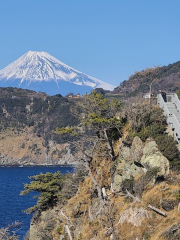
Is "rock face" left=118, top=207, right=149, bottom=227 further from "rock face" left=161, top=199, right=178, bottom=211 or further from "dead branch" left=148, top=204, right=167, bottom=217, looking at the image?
"rock face" left=161, top=199, right=178, bottom=211

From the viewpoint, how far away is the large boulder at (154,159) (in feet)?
81.2

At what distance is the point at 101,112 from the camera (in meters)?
31.8

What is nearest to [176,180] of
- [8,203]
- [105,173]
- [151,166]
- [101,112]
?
[151,166]

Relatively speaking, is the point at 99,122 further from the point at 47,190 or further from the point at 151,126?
the point at 47,190

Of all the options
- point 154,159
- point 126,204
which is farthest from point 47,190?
point 154,159

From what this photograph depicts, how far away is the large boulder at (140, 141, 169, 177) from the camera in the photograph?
24.7 m

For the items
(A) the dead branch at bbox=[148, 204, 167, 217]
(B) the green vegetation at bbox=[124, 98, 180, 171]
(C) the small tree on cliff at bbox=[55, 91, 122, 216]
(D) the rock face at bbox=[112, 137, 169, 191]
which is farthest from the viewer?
(C) the small tree on cliff at bbox=[55, 91, 122, 216]

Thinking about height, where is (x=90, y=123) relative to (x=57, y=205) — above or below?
above

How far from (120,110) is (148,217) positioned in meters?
12.7

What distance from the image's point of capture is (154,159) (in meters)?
25.2

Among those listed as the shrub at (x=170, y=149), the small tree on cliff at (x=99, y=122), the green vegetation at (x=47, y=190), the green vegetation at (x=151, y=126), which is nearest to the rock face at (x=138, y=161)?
the shrub at (x=170, y=149)

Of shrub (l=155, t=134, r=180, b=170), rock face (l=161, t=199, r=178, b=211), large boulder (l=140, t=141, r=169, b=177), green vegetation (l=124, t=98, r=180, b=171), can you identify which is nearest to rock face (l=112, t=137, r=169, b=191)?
large boulder (l=140, t=141, r=169, b=177)

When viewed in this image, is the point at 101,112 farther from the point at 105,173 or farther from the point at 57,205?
the point at 57,205

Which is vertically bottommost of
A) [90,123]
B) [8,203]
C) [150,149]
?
[8,203]
